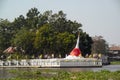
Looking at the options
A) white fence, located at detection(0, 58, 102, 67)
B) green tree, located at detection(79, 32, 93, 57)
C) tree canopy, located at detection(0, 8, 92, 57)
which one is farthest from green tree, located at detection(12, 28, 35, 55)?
green tree, located at detection(79, 32, 93, 57)

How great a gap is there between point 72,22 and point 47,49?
688cm

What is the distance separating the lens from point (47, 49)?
57.9 meters

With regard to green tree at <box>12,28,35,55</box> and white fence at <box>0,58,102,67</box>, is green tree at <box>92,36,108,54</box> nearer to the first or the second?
green tree at <box>12,28,35,55</box>

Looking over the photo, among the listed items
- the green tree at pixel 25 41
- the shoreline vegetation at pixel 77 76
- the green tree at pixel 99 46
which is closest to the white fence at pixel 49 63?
the green tree at pixel 25 41

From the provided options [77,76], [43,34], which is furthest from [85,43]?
[77,76]

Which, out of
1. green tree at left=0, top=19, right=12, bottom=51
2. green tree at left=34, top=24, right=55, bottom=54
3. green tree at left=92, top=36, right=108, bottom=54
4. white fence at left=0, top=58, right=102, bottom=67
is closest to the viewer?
white fence at left=0, top=58, right=102, bottom=67

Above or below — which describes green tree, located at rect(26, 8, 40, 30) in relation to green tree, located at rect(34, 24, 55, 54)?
above

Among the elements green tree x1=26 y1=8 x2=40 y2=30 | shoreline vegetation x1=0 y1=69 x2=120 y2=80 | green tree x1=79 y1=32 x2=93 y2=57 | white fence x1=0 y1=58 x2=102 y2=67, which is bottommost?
shoreline vegetation x1=0 y1=69 x2=120 y2=80

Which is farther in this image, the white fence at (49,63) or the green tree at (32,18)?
the green tree at (32,18)

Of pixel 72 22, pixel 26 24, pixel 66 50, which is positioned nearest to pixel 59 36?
pixel 66 50

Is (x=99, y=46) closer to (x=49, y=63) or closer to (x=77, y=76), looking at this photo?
(x=49, y=63)

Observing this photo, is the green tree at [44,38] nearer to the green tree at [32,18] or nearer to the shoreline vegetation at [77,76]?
the green tree at [32,18]

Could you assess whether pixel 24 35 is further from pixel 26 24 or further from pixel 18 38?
pixel 26 24

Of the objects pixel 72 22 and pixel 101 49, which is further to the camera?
pixel 101 49
